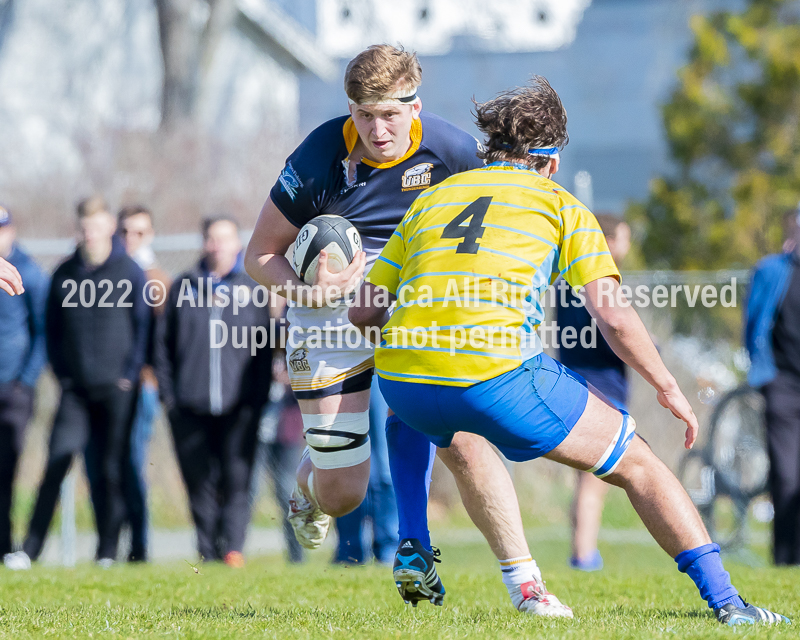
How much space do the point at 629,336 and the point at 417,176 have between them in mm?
1484

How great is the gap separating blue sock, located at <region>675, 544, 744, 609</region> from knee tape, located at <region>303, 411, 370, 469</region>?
1691 millimetres

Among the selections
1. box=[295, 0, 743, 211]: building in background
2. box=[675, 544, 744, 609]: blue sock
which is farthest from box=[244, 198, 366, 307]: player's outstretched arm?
box=[295, 0, 743, 211]: building in background

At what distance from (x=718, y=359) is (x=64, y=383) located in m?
6.23

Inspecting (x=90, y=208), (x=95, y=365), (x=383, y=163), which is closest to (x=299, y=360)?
(x=383, y=163)

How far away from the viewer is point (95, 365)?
768 cm

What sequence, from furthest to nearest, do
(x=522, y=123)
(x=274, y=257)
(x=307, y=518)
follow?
(x=307, y=518)
(x=274, y=257)
(x=522, y=123)

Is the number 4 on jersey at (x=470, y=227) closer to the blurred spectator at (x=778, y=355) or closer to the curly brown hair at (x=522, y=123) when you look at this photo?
the curly brown hair at (x=522, y=123)

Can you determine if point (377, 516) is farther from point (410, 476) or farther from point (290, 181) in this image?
point (290, 181)

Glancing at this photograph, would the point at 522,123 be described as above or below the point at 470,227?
above

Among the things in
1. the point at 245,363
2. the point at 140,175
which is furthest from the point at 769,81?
the point at 245,363

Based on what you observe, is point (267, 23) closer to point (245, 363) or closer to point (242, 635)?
point (245, 363)

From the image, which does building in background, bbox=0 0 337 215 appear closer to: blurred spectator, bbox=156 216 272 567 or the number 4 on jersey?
blurred spectator, bbox=156 216 272 567

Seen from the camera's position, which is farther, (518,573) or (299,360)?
(299,360)

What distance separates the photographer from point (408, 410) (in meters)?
3.85
